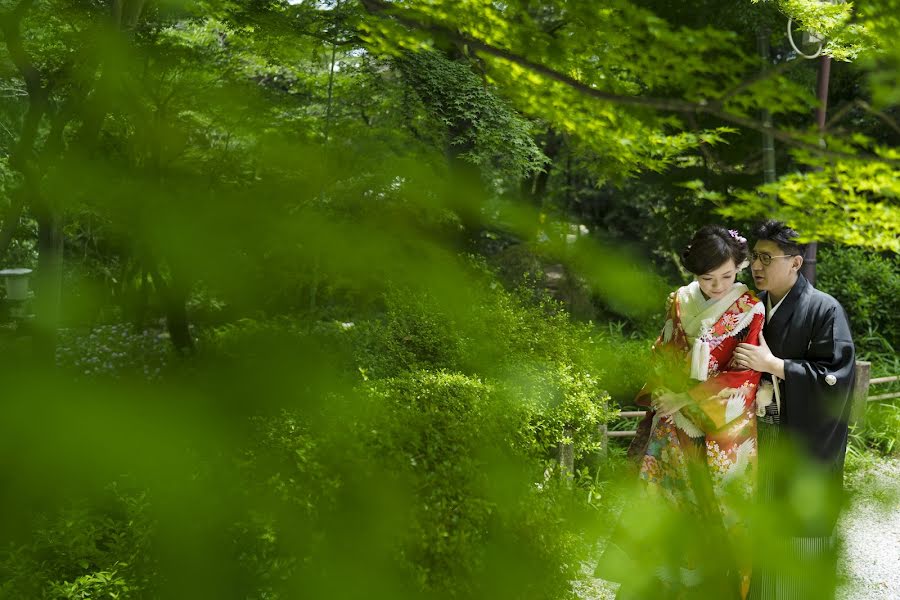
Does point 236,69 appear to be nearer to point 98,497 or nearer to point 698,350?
point 98,497

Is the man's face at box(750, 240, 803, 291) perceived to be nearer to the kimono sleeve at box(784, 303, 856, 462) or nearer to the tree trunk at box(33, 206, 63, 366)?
the kimono sleeve at box(784, 303, 856, 462)

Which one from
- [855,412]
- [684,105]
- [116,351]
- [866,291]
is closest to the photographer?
[684,105]

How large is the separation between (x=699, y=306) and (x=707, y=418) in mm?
398

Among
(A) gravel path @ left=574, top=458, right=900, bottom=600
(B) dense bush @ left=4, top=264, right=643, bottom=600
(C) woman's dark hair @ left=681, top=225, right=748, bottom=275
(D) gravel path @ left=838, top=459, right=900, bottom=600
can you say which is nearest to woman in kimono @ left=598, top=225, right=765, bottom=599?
(C) woman's dark hair @ left=681, top=225, right=748, bottom=275

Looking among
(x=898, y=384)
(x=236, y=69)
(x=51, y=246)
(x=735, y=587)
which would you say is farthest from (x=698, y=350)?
(x=898, y=384)

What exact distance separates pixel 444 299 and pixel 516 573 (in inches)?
58.5

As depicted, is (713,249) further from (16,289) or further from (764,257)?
(16,289)

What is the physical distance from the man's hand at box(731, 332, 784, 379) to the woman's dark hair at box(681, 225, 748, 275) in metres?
0.30

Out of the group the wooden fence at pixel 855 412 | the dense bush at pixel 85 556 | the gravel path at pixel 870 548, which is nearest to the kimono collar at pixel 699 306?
the wooden fence at pixel 855 412

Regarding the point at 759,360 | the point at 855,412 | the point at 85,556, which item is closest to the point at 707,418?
the point at 759,360

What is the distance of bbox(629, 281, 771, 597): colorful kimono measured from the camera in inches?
98.7

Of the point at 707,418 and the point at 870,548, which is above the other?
the point at 707,418

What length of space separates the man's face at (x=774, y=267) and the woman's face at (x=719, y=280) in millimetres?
119

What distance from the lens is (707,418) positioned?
99.3 inches
